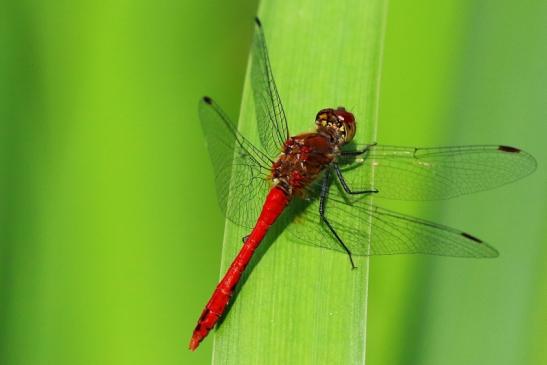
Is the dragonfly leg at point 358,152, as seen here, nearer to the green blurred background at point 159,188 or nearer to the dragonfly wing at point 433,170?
the dragonfly wing at point 433,170

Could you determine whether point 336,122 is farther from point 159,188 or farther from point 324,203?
point 159,188

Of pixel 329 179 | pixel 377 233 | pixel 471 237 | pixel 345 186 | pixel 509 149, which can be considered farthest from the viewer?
pixel 329 179

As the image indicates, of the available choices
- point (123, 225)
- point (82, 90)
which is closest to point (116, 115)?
point (82, 90)

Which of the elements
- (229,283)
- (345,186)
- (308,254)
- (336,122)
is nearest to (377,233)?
(345,186)

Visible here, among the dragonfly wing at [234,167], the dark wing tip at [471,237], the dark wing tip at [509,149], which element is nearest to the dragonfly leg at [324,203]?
the dragonfly wing at [234,167]

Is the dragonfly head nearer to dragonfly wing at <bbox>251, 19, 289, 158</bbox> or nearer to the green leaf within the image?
the green leaf

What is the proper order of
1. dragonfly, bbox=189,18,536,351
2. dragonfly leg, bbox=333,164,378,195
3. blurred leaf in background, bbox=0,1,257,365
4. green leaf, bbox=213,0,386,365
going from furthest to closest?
dragonfly leg, bbox=333,164,378,195 → dragonfly, bbox=189,18,536,351 → blurred leaf in background, bbox=0,1,257,365 → green leaf, bbox=213,0,386,365

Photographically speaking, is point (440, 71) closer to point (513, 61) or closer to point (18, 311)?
point (513, 61)

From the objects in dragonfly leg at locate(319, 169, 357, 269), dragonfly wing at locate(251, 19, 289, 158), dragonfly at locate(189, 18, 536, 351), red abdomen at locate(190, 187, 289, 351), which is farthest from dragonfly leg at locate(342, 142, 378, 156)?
red abdomen at locate(190, 187, 289, 351)
